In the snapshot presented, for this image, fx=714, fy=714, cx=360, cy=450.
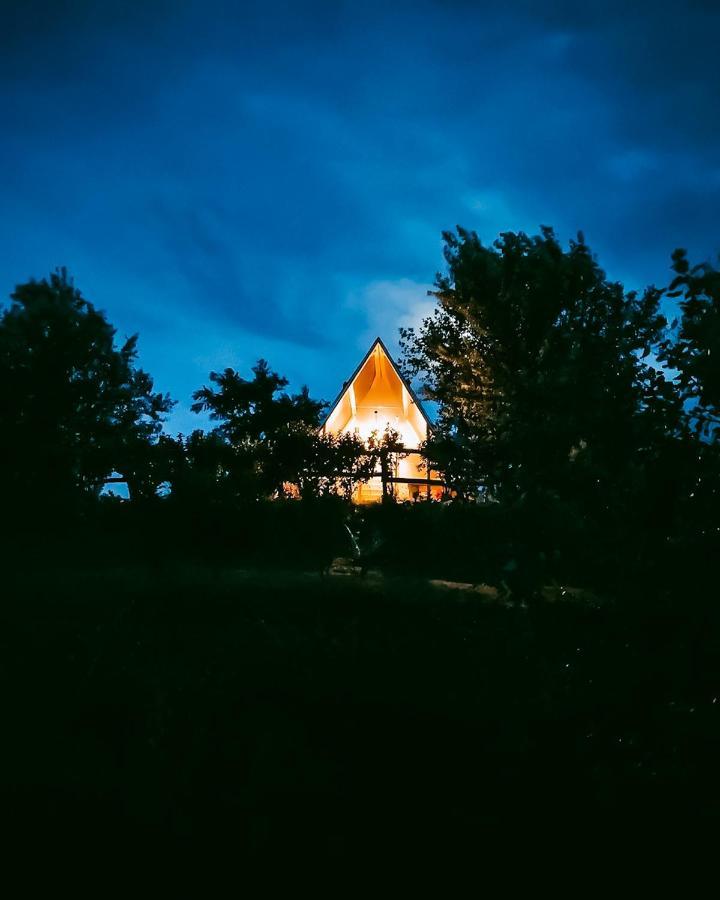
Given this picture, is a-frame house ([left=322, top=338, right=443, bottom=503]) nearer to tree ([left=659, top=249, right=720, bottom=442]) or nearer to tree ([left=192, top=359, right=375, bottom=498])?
tree ([left=192, top=359, right=375, bottom=498])

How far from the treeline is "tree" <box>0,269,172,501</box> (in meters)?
0.06

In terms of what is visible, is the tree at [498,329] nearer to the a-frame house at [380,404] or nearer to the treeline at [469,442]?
the treeline at [469,442]

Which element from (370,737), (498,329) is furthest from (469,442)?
(370,737)

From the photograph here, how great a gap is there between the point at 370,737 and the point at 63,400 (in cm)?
1605

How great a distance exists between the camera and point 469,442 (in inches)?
919

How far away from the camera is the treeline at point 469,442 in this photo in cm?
454

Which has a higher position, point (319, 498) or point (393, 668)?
point (319, 498)

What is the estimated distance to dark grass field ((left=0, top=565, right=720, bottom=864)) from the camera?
4.95 metres

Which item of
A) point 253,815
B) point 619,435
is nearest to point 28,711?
point 253,815

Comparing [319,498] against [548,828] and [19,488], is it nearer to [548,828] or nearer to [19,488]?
[19,488]

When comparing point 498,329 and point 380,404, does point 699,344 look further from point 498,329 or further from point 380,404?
point 380,404

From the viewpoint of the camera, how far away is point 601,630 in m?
7.27

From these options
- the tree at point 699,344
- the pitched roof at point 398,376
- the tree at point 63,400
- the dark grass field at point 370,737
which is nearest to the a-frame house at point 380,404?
the pitched roof at point 398,376

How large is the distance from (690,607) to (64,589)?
1101cm
